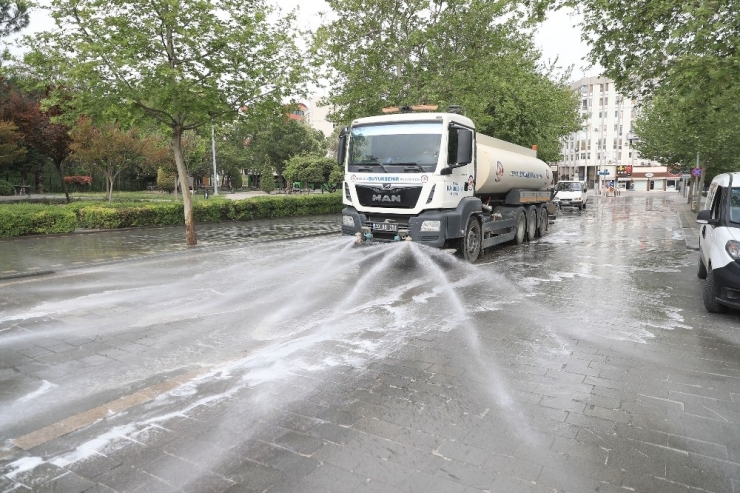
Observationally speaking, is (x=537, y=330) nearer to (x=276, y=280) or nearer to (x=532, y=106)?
(x=276, y=280)

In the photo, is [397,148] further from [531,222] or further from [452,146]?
[531,222]

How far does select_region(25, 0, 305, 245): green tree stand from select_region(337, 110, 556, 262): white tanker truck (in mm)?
3792

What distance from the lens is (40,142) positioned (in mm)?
24125

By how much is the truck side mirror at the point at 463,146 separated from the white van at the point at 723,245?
4324mm

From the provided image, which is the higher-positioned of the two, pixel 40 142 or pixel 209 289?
pixel 40 142

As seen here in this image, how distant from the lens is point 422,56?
70.5 feet

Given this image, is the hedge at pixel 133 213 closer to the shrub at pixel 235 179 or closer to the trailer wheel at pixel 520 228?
the trailer wheel at pixel 520 228

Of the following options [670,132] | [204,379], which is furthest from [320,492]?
[670,132]

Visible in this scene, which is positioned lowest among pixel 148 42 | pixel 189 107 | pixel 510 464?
pixel 510 464

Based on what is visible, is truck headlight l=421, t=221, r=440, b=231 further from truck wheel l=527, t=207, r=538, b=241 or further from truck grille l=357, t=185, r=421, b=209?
truck wheel l=527, t=207, r=538, b=241

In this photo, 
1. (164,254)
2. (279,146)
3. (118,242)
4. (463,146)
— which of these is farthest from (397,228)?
(279,146)

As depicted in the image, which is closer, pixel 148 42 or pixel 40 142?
pixel 148 42

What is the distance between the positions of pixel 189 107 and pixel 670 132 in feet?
103

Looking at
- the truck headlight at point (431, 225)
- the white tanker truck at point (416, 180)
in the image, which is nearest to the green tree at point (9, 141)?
the white tanker truck at point (416, 180)
